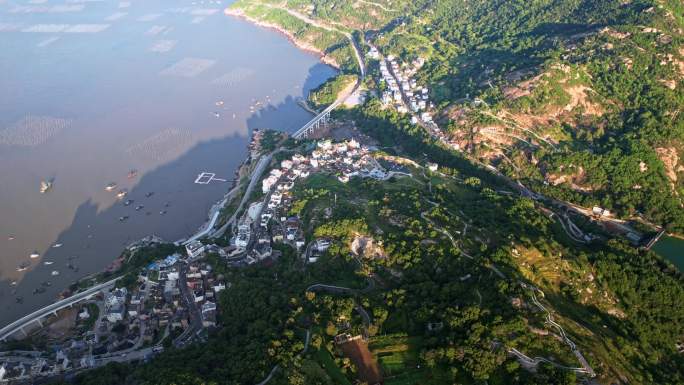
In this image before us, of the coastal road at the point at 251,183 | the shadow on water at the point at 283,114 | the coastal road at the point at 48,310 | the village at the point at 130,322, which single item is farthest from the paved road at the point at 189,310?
the shadow on water at the point at 283,114

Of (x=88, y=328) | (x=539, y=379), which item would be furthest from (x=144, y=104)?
(x=539, y=379)

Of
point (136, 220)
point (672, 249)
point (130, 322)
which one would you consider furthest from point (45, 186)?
point (672, 249)

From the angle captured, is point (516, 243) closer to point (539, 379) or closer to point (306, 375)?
point (539, 379)

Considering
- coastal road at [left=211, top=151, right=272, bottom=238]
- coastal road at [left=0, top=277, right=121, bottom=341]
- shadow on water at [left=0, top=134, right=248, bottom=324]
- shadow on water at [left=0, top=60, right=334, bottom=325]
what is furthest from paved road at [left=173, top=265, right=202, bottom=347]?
shadow on water at [left=0, top=134, right=248, bottom=324]

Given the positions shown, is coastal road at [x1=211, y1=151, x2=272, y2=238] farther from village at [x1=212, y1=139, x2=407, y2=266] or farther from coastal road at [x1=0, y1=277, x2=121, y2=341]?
coastal road at [x1=0, y1=277, x2=121, y2=341]

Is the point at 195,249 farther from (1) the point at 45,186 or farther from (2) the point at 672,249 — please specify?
(2) the point at 672,249

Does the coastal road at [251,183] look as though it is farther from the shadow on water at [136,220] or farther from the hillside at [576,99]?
the hillside at [576,99]
